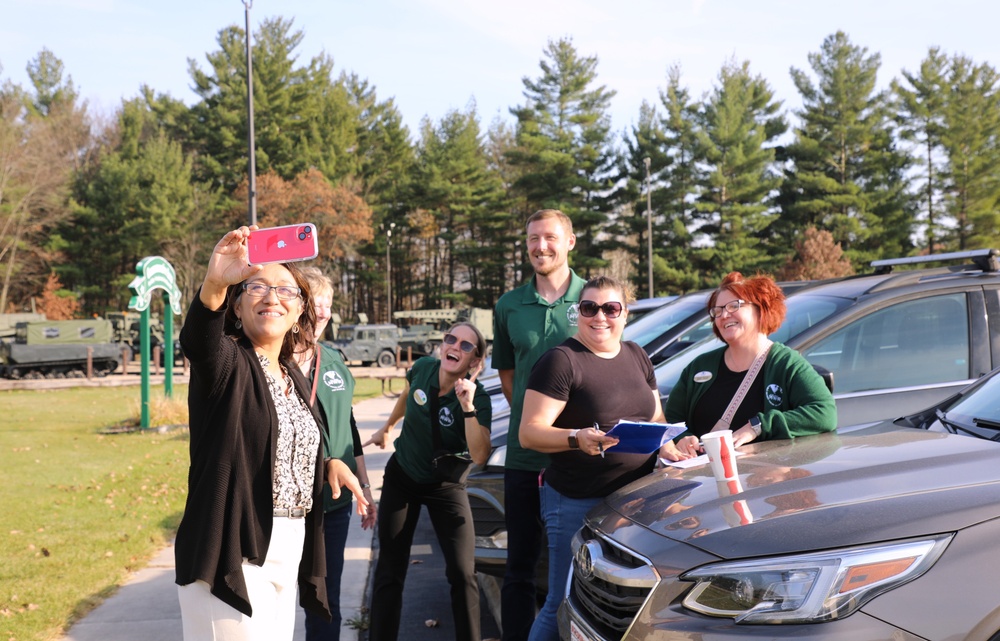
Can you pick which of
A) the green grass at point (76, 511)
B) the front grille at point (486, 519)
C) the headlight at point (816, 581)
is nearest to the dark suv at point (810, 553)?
the headlight at point (816, 581)

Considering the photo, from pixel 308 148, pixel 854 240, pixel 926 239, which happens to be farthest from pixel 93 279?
pixel 926 239

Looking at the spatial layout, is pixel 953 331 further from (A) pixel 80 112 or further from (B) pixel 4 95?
(A) pixel 80 112

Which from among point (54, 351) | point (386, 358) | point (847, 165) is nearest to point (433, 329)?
point (386, 358)

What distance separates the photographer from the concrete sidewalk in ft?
15.1

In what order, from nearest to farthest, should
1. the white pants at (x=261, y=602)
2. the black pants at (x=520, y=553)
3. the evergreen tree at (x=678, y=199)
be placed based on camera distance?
the white pants at (x=261, y=602)
the black pants at (x=520, y=553)
the evergreen tree at (x=678, y=199)

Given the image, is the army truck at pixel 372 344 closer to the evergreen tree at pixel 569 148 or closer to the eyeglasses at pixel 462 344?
the evergreen tree at pixel 569 148

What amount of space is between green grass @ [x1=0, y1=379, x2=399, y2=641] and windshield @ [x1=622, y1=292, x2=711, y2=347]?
4132 mm

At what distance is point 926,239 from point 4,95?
55.1 metres

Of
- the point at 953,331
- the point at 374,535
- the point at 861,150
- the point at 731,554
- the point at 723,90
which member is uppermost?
the point at 723,90

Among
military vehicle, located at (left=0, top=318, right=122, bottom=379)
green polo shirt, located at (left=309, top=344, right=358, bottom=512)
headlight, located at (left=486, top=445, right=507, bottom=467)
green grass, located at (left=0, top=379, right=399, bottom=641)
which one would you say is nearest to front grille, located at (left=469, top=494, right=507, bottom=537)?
headlight, located at (left=486, top=445, right=507, bottom=467)

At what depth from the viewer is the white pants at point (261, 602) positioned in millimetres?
2357

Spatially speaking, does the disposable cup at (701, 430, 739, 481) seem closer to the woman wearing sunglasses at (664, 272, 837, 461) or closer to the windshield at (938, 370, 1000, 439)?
the woman wearing sunglasses at (664, 272, 837, 461)

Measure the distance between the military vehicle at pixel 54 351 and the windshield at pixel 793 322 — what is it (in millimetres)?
26947

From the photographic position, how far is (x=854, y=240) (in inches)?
1930
